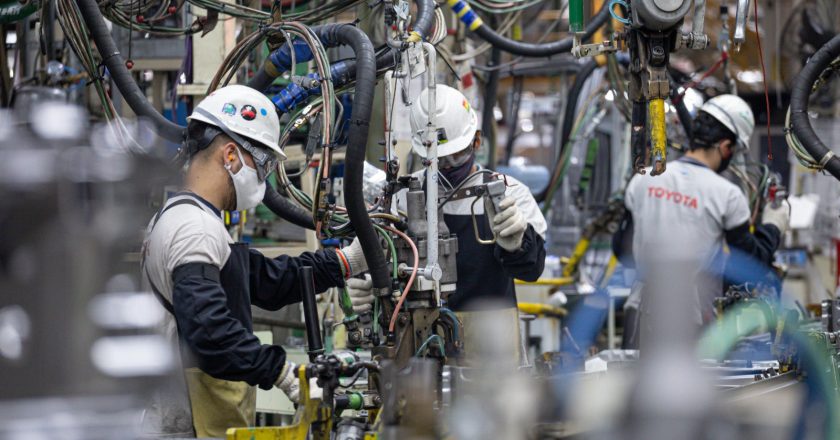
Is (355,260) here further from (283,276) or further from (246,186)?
(246,186)

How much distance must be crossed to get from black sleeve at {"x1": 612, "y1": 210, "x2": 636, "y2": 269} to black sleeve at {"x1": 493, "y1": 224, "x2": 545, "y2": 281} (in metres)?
2.18

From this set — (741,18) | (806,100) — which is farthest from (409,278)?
(806,100)

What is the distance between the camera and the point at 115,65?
15.5ft

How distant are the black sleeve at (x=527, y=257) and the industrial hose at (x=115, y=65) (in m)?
1.42

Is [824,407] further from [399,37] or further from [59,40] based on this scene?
[59,40]

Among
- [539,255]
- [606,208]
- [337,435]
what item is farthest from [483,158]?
[337,435]

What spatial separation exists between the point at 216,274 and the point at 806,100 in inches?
105

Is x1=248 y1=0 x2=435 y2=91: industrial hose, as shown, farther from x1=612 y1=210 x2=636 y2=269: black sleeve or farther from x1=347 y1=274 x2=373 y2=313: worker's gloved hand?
x1=612 y1=210 x2=636 y2=269: black sleeve

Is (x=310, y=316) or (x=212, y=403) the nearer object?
(x=310, y=316)

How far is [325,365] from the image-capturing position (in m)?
3.12

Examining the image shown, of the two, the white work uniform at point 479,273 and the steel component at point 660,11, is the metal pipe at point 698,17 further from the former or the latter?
the white work uniform at point 479,273

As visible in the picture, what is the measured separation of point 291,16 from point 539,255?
151cm

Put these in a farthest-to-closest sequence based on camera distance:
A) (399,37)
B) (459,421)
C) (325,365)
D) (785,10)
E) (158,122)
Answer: (785,10) → (158,122) → (399,37) → (325,365) → (459,421)

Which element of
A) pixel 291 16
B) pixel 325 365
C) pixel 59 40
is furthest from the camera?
pixel 59 40
